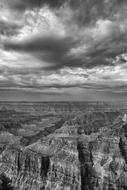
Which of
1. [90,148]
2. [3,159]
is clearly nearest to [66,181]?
[90,148]

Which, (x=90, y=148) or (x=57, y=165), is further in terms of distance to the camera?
(x=90, y=148)

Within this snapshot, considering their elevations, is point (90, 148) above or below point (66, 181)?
above

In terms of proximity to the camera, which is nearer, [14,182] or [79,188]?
[79,188]

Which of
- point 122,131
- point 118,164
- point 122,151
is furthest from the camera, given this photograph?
point 122,131

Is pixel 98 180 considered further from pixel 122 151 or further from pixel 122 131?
pixel 122 131

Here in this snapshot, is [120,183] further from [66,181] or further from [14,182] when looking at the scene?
[14,182]

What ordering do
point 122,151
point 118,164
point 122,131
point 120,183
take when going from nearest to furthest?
point 120,183 < point 118,164 < point 122,151 < point 122,131

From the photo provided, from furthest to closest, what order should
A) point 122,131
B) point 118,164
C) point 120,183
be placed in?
1. point 122,131
2. point 118,164
3. point 120,183

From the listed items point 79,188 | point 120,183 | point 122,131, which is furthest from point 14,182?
point 122,131

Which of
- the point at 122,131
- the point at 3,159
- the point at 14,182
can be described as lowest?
the point at 14,182

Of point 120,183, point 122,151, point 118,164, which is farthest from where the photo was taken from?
point 122,151
